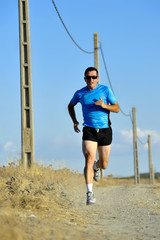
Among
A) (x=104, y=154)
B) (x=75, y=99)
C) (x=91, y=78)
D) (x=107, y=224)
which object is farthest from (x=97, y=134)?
(x=107, y=224)

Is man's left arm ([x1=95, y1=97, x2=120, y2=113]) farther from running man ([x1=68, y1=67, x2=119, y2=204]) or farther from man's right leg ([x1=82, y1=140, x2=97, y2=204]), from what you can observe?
man's right leg ([x1=82, y1=140, x2=97, y2=204])

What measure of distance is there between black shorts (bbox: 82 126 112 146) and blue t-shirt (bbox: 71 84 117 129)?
69mm

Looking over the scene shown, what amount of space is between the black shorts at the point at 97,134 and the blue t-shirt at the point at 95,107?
0.23 ft

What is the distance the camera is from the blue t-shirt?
26.5 feet

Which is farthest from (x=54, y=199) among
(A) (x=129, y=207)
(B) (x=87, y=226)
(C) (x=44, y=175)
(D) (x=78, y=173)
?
(D) (x=78, y=173)

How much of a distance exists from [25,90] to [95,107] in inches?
296

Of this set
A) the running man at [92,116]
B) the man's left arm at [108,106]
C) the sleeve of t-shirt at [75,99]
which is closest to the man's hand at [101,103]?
the man's left arm at [108,106]

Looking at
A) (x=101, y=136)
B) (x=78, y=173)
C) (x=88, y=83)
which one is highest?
(x=88, y=83)

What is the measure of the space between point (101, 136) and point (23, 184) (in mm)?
1565

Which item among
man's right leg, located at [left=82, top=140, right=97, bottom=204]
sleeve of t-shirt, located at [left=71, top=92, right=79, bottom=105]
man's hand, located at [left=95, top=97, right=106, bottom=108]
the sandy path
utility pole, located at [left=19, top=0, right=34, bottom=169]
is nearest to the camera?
the sandy path

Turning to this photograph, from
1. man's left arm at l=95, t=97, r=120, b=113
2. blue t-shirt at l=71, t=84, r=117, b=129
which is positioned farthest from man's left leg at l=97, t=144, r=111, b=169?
man's left arm at l=95, t=97, r=120, b=113

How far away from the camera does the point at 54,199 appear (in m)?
8.18

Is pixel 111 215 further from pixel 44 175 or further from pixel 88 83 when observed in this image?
pixel 44 175

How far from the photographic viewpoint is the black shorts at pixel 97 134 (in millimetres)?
8164
